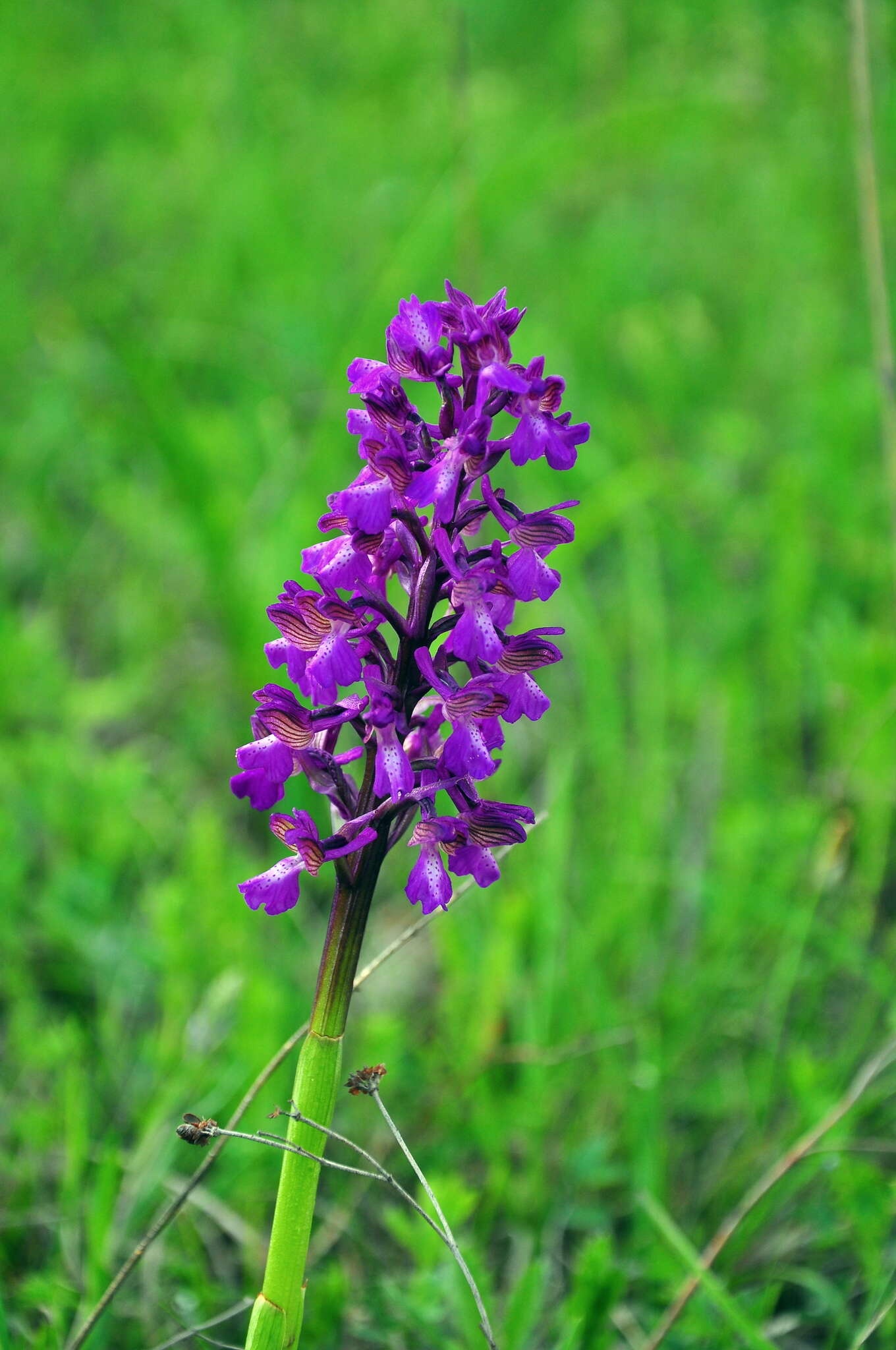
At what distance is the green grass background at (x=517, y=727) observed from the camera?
2635mm

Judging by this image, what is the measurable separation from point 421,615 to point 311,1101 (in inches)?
27.7

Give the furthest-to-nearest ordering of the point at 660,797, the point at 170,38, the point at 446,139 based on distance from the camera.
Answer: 1. the point at 170,38
2. the point at 446,139
3. the point at 660,797

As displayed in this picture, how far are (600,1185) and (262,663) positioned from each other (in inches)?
79.8

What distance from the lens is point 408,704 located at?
163 cm

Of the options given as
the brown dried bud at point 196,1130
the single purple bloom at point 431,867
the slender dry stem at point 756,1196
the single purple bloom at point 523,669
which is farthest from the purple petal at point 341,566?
the slender dry stem at point 756,1196

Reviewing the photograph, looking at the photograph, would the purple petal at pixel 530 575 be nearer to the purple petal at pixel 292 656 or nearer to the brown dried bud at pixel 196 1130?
the purple petal at pixel 292 656

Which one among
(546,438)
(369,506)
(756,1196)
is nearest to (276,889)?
(369,506)

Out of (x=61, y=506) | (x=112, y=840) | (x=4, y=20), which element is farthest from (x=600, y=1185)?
(x=4, y=20)

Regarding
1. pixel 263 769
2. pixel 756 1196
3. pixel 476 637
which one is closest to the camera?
pixel 476 637

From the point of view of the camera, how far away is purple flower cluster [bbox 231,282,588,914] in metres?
1.55

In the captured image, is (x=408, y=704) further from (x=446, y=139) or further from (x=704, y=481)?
(x=446, y=139)

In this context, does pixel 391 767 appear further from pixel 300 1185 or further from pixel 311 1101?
pixel 300 1185

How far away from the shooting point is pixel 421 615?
5.28 ft

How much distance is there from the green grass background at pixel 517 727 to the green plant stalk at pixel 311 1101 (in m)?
0.64
